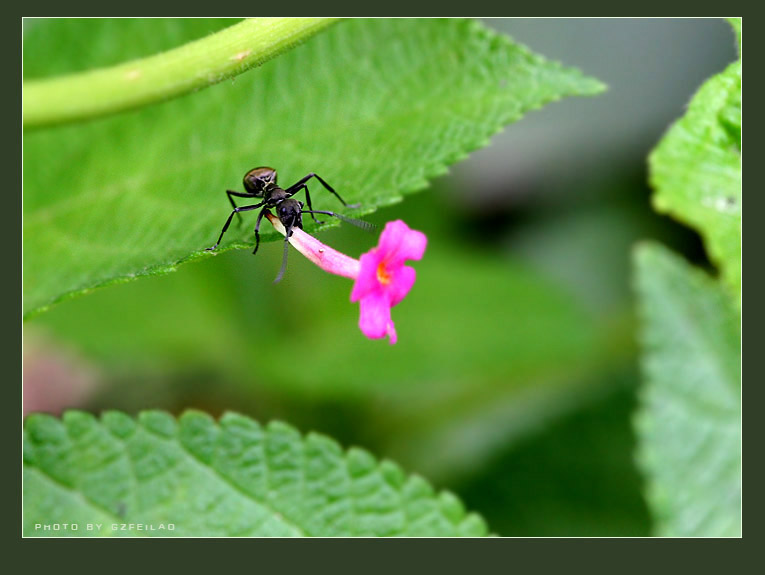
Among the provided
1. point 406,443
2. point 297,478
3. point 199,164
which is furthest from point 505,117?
point 406,443

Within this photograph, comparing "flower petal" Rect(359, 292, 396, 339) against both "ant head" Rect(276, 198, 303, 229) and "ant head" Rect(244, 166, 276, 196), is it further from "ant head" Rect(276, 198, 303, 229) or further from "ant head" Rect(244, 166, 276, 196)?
"ant head" Rect(244, 166, 276, 196)

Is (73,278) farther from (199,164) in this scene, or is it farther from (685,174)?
(685,174)

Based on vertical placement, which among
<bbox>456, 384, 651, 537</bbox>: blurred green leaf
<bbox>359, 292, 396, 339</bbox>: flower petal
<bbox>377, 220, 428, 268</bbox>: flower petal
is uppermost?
<bbox>377, 220, 428, 268</bbox>: flower petal

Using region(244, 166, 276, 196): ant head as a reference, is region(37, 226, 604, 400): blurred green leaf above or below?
below

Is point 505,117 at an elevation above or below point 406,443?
above

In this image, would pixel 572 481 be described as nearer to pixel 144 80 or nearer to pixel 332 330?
pixel 332 330

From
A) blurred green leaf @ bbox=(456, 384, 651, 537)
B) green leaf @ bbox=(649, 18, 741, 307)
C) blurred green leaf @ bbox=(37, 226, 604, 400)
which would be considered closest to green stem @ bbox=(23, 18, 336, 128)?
green leaf @ bbox=(649, 18, 741, 307)

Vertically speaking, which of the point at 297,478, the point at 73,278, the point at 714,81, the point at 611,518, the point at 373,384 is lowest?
the point at 611,518
